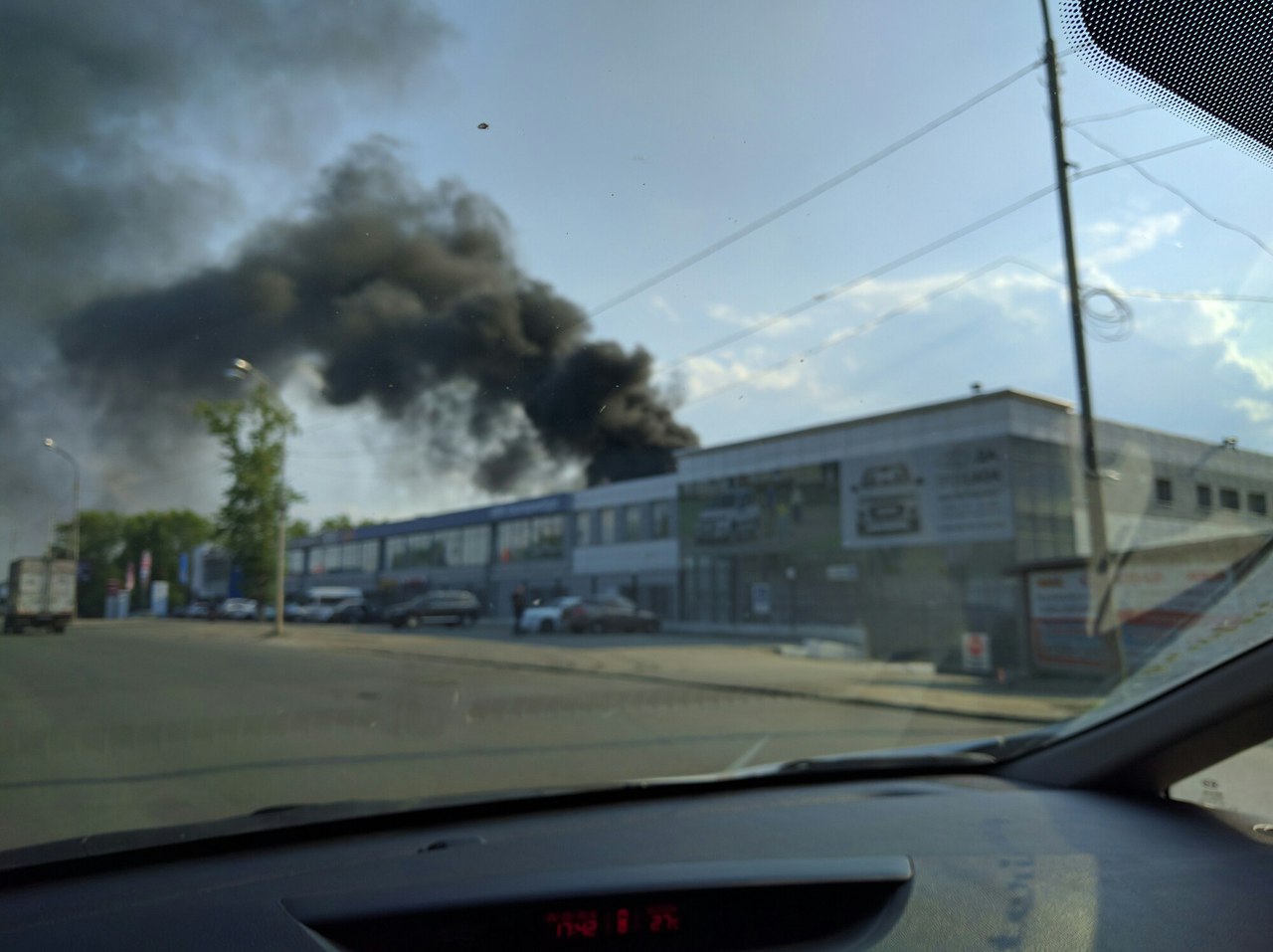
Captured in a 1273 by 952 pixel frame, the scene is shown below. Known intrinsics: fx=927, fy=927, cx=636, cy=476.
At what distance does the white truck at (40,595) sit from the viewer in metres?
3.52

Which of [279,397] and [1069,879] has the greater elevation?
[279,397]

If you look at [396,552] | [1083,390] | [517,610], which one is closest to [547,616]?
[396,552]

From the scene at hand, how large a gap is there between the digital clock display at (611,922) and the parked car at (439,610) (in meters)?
8.61

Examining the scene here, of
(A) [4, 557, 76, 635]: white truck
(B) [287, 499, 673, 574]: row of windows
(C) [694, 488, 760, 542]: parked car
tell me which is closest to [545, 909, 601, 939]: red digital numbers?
(A) [4, 557, 76, 635]: white truck

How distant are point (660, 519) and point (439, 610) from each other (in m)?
8.87

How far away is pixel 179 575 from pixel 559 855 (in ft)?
9.94

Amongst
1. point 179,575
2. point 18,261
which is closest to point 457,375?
point 18,261

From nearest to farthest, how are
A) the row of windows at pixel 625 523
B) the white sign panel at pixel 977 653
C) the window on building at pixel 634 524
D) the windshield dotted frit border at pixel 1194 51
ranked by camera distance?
1. the windshield dotted frit border at pixel 1194 51
2. the white sign panel at pixel 977 653
3. the row of windows at pixel 625 523
4. the window on building at pixel 634 524

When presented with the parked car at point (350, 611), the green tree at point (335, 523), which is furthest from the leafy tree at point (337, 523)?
the parked car at point (350, 611)

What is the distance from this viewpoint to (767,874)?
8.10 feet

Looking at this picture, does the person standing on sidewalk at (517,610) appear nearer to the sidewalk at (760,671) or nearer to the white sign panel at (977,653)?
the sidewalk at (760,671)

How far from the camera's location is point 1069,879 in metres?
2.46

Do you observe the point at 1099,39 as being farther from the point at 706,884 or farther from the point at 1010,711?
the point at 1010,711

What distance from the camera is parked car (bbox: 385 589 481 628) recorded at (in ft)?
38.9
